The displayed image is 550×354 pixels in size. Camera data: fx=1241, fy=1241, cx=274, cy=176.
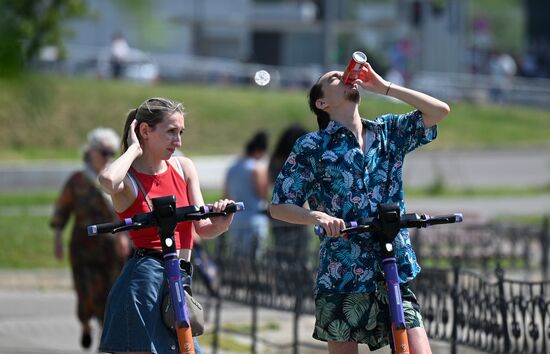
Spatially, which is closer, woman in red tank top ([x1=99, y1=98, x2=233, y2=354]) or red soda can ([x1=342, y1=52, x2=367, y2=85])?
red soda can ([x1=342, y1=52, x2=367, y2=85])

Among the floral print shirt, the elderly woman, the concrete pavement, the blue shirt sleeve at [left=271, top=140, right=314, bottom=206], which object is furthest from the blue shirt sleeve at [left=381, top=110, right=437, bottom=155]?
the concrete pavement

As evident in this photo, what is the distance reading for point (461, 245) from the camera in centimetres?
1470

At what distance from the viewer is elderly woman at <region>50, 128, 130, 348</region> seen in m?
9.48

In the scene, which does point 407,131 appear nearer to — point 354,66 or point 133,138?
point 354,66

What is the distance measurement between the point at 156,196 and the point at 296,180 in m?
0.60

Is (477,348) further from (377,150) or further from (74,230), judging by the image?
(74,230)

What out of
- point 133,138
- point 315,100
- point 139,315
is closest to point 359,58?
point 315,100

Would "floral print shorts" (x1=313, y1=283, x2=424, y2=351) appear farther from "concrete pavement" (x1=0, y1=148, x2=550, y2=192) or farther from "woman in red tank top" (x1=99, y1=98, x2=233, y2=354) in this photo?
"concrete pavement" (x1=0, y1=148, x2=550, y2=192)

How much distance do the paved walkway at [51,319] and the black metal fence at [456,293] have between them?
32cm

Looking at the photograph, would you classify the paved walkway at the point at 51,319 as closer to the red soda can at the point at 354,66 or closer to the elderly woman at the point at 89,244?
the elderly woman at the point at 89,244

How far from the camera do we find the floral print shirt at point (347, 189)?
5102 mm

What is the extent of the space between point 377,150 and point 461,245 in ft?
31.9

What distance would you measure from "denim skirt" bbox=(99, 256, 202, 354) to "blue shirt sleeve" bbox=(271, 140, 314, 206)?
1.93 feet

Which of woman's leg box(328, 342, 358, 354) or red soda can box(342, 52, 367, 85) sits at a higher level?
red soda can box(342, 52, 367, 85)
